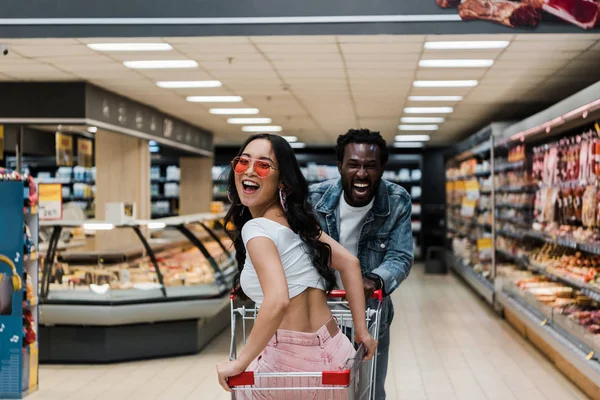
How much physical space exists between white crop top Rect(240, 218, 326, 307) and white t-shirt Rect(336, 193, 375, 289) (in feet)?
3.29

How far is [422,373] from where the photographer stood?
23.1ft

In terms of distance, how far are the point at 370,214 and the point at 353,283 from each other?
0.85m

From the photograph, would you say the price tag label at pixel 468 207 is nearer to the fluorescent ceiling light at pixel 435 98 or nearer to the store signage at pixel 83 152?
the fluorescent ceiling light at pixel 435 98

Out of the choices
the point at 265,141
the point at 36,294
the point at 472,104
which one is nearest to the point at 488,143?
the point at 472,104

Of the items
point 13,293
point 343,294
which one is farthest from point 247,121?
point 343,294

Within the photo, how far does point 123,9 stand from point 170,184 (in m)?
15.1

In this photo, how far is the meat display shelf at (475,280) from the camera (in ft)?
35.1

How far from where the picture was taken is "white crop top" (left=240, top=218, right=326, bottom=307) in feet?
7.69

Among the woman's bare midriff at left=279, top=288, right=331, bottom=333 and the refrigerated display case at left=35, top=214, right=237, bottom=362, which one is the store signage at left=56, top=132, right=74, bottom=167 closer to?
the refrigerated display case at left=35, top=214, right=237, bottom=362

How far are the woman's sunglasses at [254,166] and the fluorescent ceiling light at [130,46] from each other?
4.98m

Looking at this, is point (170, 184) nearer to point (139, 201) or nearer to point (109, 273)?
point (139, 201)

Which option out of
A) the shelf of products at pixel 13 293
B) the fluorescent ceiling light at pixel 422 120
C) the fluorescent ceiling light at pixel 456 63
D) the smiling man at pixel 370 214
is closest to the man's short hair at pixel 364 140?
the smiling man at pixel 370 214

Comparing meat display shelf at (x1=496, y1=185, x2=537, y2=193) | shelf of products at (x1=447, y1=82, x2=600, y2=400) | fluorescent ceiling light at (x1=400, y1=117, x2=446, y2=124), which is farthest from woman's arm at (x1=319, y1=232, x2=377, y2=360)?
fluorescent ceiling light at (x1=400, y1=117, x2=446, y2=124)

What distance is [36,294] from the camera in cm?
605
